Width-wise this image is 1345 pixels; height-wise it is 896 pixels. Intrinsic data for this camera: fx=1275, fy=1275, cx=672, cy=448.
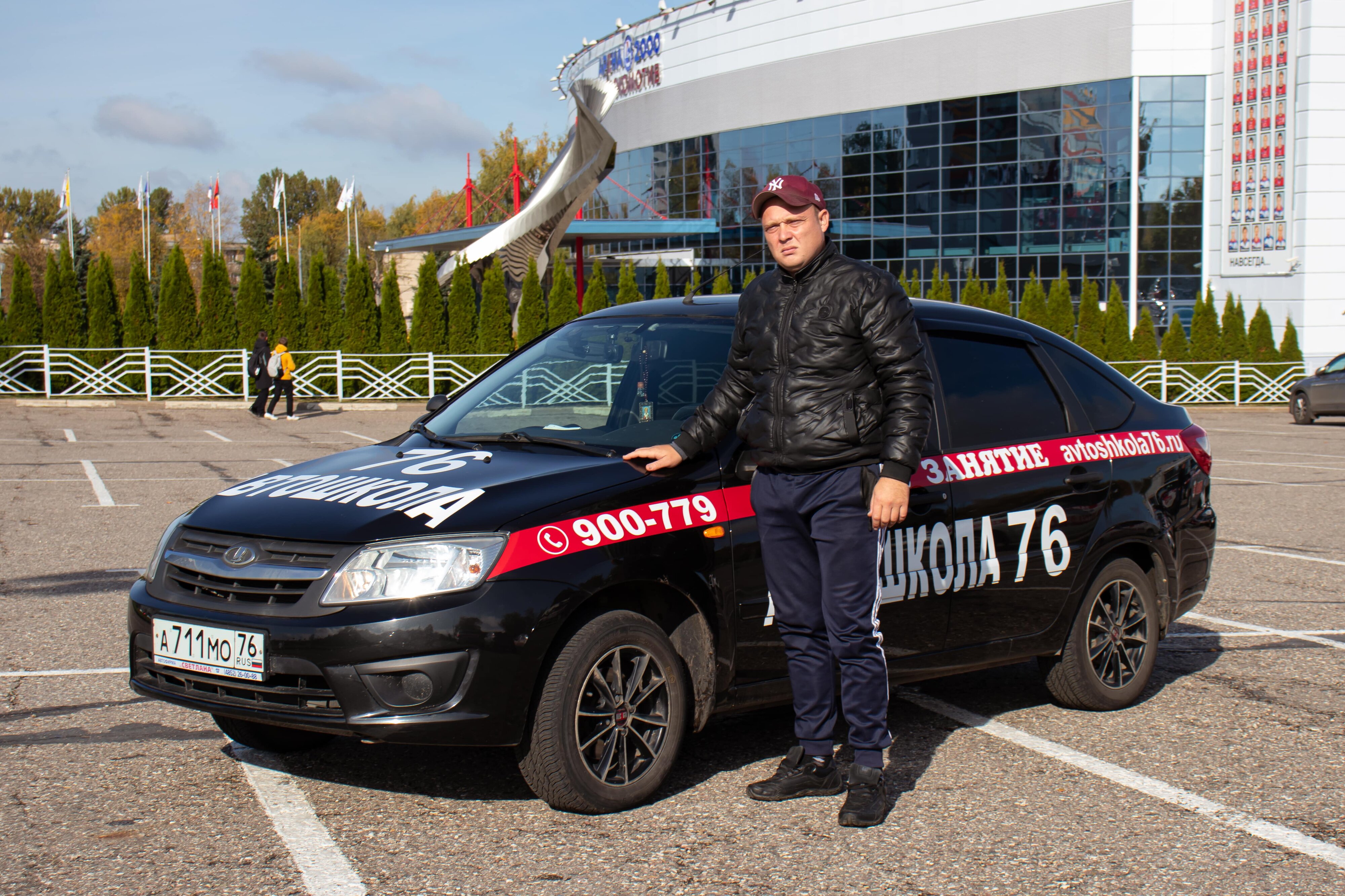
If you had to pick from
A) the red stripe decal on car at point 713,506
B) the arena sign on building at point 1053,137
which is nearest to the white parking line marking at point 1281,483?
the red stripe decal on car at point 713,506

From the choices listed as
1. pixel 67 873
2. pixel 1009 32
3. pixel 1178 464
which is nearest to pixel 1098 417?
pixel 1178 464

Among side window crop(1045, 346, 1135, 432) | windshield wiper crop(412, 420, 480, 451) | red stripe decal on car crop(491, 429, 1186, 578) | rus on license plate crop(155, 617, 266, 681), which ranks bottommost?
rus on license plate crop(155, 617, 266, 681)

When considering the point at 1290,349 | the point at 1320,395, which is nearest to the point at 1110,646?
the point at 1320,395

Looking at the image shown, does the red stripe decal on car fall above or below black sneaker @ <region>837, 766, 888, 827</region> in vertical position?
above

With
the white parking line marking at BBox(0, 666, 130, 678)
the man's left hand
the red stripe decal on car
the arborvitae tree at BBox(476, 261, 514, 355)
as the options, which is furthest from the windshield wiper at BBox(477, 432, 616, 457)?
the arborvitae tree at BBox(476, 261, 514, 355)

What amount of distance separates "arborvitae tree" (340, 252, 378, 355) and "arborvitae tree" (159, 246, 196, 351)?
3704mm

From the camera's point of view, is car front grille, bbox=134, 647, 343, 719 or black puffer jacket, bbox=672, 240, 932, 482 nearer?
car front grille, bbox=134, 647, 343, 719

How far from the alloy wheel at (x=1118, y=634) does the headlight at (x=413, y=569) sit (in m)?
2.74

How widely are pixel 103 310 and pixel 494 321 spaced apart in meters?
9.71

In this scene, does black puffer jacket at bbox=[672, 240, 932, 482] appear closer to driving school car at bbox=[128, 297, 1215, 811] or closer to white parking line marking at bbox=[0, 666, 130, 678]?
driving school car at bbox=[128, 297, 1215, 811]

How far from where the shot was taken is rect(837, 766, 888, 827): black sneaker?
3.83m

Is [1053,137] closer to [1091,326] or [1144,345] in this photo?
[1091,326]

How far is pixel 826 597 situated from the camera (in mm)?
3885

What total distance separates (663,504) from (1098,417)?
2.33 m
